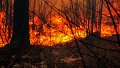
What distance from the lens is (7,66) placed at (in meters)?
7.62

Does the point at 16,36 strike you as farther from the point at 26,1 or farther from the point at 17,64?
the point at 17,64

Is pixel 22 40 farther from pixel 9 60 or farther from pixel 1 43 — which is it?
pixel 1 43

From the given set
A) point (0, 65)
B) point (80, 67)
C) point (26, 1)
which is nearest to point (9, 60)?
point (0, 65)

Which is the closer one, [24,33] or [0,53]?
[0,53]

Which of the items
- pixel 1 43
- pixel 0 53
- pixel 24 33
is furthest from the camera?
pixel 1 43

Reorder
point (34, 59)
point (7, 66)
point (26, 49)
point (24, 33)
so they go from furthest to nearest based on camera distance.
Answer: point (24, 33), point (26, 49), point (34, 59), point (7, 66)

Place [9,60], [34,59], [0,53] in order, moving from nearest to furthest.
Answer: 1. [9,60]
2. [34,59]
3. [0,53]

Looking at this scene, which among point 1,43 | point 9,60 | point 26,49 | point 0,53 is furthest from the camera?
point 1,43

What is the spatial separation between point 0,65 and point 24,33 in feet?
11.6

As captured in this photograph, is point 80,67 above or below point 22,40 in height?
below

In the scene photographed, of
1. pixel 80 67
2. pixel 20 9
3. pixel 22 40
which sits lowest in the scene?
pixel 80 67

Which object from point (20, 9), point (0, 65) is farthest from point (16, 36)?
point (0, 65)

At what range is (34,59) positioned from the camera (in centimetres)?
921

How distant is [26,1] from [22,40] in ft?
5.63
